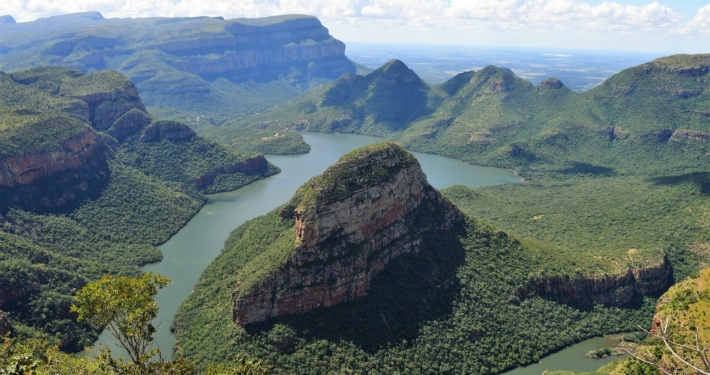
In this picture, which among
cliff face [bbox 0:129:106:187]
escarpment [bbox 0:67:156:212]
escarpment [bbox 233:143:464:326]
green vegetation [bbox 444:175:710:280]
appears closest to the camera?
escarpment [bbox 233:143:464:326]

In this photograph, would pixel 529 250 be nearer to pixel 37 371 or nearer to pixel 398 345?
pixel 398 345

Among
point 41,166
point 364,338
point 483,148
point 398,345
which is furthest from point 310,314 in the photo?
point 483,148

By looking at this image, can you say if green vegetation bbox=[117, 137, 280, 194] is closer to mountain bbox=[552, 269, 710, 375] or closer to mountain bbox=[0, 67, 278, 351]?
mountain bbox=[0, 67, 278, 351]

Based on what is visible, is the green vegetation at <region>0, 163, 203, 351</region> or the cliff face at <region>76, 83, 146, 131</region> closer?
the green vegetation at <region>0, 163, 203, 351</region>

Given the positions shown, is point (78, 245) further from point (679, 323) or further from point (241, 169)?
point (679, 323)

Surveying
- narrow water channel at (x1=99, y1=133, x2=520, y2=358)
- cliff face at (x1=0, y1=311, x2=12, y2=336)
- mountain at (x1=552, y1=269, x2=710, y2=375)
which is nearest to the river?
narrow water channel at (x1=99, y1=133, x2=520, y2=358)
